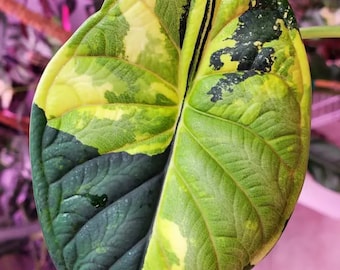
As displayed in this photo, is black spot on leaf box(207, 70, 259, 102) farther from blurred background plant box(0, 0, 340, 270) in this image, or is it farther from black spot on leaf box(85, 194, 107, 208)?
blurred background plant box(0, 0, 340, 270)

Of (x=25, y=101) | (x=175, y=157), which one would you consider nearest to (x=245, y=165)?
(x=175, y=157)

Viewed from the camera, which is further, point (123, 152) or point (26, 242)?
point (26, 242)

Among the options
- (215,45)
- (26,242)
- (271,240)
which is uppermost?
(215,45)

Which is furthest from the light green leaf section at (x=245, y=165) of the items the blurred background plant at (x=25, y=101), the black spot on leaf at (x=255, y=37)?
the blurred background plant at (x=25, y=101)

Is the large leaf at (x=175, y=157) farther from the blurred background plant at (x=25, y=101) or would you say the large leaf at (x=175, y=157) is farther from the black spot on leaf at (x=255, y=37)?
the blurred background plant at (x=25, y=101)

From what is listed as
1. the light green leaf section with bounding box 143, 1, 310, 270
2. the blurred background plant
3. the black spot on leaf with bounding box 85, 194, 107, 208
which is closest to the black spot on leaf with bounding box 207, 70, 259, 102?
the light green leaf section with bounding box 143, 1, 310, 270

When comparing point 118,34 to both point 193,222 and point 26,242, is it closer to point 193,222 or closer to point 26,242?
point 193,222

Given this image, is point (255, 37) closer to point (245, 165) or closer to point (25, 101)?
point (245, 165)

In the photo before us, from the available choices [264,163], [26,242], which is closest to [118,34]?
[264,163]
